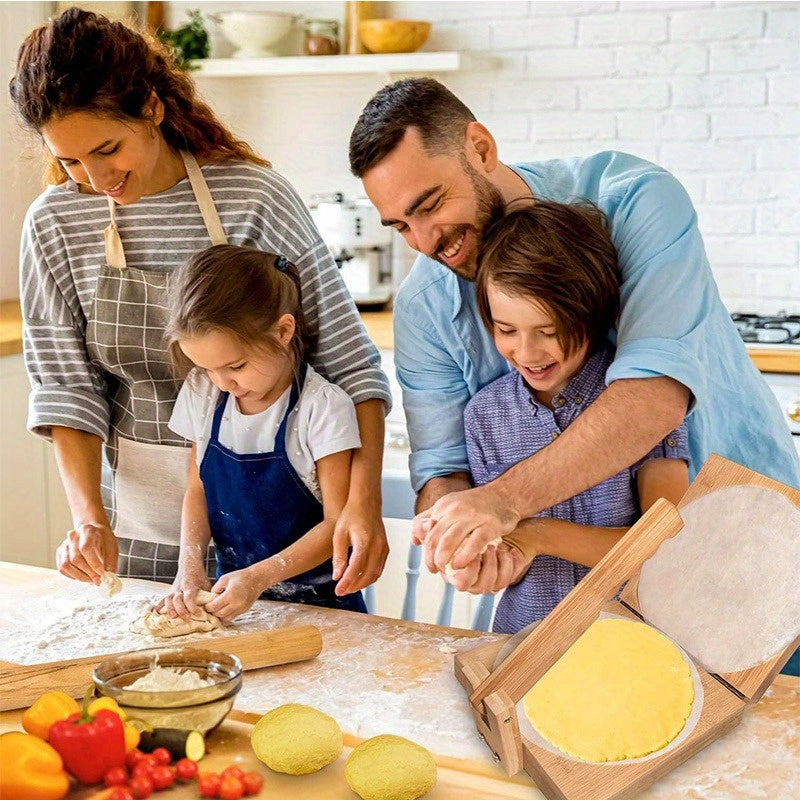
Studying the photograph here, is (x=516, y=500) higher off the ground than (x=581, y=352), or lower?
lower

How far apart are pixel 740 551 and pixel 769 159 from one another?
2.09 meters

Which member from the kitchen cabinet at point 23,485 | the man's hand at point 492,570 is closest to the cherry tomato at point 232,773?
the man's hand at point 492,570

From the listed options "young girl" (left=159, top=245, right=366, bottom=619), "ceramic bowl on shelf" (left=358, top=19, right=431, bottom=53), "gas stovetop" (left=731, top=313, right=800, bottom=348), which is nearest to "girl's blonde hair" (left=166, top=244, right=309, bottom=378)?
"young girl" (left=159, top=245, right=366, bottom=619)

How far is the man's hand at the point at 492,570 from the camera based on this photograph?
125 cm

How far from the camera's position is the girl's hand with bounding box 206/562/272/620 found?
1.36 metres

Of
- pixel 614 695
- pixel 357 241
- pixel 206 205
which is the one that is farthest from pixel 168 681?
pixel 357 241

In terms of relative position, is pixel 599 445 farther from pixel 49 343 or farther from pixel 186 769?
pixel 49 343

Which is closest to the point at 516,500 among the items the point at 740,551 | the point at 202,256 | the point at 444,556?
the point at 444,556

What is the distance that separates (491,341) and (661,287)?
0.29m

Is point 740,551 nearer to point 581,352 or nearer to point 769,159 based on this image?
point 581,352

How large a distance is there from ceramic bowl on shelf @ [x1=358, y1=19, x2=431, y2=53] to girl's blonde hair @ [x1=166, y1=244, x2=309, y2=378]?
1.73 meters

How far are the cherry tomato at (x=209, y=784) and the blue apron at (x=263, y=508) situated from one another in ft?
2.05

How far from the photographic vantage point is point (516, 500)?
123cm

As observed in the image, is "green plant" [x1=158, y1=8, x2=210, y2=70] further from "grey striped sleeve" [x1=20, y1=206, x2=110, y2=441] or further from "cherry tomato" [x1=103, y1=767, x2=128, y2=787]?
"cherry tomato" [x1=103, y1=767, x2=128, y2=787]
